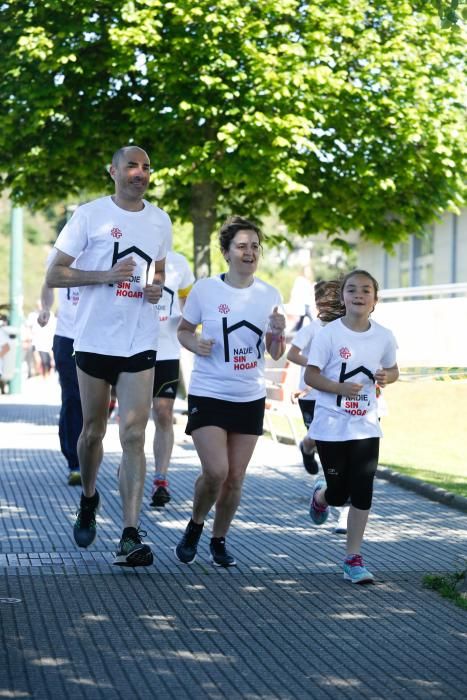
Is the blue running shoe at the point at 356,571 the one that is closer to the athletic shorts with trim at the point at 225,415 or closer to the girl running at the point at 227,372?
the girl running at the point at 227,372

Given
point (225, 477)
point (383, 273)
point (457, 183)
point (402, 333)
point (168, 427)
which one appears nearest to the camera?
point (225, 477)

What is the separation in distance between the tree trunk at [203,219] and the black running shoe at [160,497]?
11569mm

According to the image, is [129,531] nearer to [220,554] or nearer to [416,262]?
[220,554]

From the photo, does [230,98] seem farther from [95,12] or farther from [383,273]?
[383,273]

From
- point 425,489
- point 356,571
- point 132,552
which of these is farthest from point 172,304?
point 356,571

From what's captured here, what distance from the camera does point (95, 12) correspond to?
21141 millimetres

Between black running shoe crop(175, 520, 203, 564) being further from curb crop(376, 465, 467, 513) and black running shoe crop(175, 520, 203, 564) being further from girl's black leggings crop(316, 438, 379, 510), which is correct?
curb crop(376, 465, 467, 513)

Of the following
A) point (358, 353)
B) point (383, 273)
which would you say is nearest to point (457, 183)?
point (358, 353)

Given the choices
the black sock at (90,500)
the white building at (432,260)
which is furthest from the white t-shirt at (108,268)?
the white building at (432,260)

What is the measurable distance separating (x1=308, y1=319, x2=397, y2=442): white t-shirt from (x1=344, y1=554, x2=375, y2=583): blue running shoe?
0.66 meters

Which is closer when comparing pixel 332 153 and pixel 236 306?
pixel 236 306

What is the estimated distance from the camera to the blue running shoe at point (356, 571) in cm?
754

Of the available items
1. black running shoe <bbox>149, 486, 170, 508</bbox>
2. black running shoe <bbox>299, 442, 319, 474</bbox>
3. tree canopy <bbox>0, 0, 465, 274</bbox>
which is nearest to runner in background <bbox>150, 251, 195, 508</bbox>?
black running shoe <bbox>149, 486, 170, 508</bbox>

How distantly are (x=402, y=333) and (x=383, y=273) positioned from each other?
27991mm
